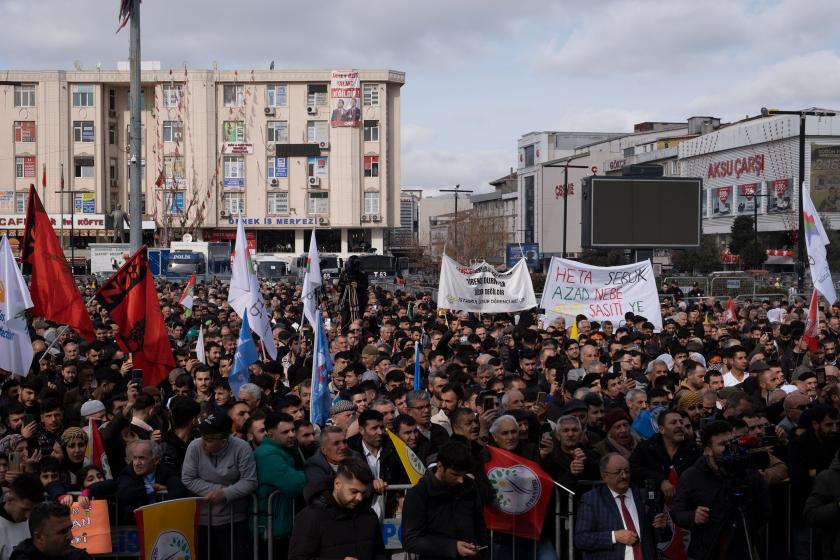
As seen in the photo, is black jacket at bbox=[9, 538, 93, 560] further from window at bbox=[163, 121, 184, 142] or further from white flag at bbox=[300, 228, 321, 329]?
window at bbox=[163, 121, 184, 142]

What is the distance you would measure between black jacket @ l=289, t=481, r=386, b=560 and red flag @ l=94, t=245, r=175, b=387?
5.86 metres

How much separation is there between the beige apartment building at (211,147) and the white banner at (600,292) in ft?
208

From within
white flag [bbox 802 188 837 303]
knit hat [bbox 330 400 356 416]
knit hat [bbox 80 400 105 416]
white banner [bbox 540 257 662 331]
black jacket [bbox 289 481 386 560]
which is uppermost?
white flag [bbox 802 188 837 303]

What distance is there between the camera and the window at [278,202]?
8544 cm

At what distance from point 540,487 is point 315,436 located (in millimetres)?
1975

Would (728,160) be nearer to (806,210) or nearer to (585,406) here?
(806,210)

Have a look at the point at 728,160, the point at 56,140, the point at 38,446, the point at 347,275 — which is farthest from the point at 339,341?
the point at 728,160

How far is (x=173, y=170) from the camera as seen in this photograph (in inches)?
3280

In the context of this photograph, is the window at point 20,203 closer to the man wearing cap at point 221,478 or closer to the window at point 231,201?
the window at point 231,201

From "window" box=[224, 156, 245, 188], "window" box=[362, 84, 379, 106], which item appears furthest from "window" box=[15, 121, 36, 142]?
"window" box=[362, 84, 379, 106]

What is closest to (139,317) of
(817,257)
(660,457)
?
(660,457)

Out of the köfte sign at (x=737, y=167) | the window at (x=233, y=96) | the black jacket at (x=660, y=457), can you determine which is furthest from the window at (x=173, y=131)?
the black jacket at (x=660, y=457)

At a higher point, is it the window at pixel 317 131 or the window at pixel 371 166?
the window at pixel 317 131

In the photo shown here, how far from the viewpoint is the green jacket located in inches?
279
